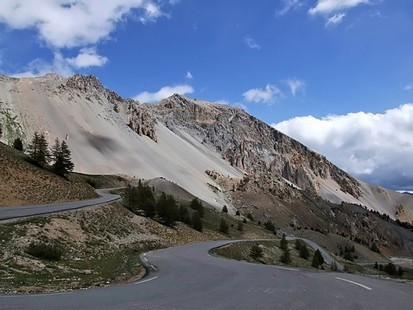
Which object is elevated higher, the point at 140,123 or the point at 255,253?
the point at 140,123

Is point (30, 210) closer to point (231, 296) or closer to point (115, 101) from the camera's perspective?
point (231, 296)

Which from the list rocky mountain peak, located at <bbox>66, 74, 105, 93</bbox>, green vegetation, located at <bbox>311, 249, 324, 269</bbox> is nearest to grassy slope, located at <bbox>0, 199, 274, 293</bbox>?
green vegetation, located at <bbox>311, 249, 324, 269</bbox>

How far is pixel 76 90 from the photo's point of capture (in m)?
174

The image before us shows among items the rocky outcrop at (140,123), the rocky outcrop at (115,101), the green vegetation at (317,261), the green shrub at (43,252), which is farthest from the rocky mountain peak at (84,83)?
the green shrub at (43,252)

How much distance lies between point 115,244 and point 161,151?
5628 inches

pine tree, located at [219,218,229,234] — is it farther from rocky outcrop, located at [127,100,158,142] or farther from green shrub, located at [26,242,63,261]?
rocky outcrop, located at [127,100,158,142]

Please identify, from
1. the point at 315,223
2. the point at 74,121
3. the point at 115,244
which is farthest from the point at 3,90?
the point at 115,244

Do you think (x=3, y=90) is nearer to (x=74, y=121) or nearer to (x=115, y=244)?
(x=74, y=121)

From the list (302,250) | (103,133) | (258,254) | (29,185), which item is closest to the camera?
(258,254)

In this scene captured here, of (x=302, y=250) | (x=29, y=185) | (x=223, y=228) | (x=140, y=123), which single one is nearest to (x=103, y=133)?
(x=140, y=123)

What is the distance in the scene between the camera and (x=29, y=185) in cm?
5109

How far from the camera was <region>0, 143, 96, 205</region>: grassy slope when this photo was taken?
47.1 metres

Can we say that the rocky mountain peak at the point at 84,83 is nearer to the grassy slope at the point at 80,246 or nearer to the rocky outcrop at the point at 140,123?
the rocky outcrop at the point at 140,123

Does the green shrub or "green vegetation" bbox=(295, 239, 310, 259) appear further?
"green vegetation" bbox=(295, 239, 310, 259)
